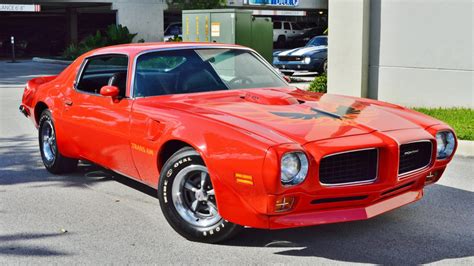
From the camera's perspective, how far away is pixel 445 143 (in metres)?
4.92

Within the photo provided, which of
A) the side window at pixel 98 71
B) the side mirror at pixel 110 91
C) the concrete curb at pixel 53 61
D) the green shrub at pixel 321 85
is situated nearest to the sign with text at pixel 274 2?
the concrete curb at pixel 53 61

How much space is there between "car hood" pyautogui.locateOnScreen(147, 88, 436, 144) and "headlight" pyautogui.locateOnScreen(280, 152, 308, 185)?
0.48ft

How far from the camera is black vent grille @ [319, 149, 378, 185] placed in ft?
13.4

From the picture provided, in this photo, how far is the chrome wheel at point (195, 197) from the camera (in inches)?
176

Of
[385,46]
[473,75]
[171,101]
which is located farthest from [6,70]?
[171,101]

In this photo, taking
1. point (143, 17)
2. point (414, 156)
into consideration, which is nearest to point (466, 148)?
point (414, 156)

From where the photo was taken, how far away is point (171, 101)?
5156 mm

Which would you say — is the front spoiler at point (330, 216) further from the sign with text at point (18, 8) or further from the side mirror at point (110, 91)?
the sign with text at point (18, 8)

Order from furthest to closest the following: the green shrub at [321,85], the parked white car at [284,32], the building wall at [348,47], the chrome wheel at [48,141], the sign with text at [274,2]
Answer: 1. the parked white car at [284,32]
2. the sign with text at [274,2]
3. the green shrub at [321,85]
4. the building wall at [348,47]
5. the chrome wheel at [48,141]

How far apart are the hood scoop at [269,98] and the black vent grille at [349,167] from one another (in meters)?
1.06

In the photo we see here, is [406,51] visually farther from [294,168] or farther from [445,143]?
[294,168]

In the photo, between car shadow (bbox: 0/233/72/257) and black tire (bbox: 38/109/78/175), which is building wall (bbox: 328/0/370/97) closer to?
black tire (bbox: 38/109/78/175)

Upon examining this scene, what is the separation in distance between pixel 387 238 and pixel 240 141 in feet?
4.73

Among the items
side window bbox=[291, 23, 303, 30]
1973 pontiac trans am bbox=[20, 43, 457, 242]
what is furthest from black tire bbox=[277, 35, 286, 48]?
1973 pontiac trans am bbox=[20, 43, 457, 242]
